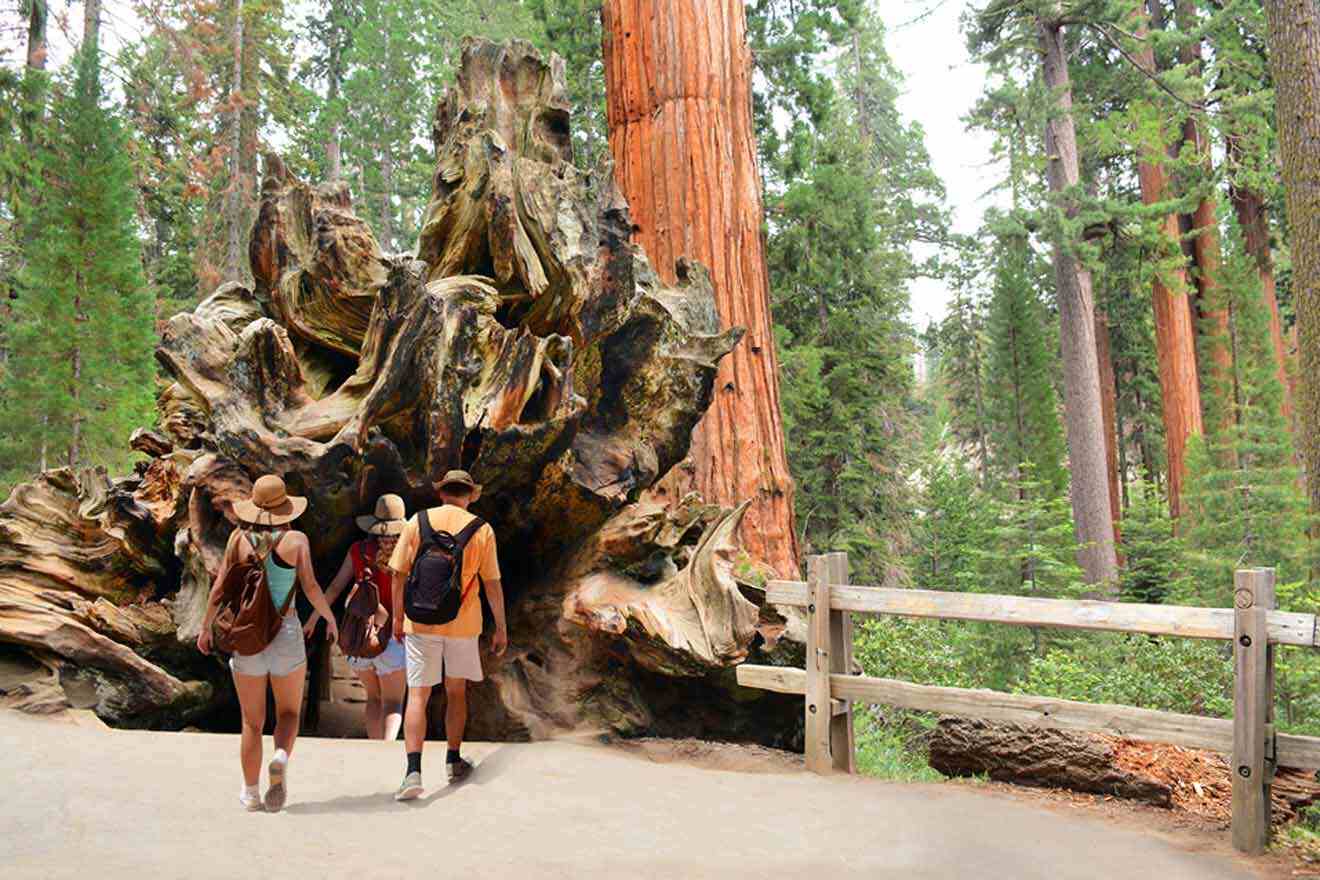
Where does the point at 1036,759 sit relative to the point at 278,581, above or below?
below

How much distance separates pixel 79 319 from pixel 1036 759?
1701cm

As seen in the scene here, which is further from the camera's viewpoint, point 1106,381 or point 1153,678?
point 1106,381

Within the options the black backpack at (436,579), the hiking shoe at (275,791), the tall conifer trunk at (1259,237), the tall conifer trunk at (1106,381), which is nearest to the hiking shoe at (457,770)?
the black backpack at (436,579)

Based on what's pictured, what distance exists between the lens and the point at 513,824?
16.9 feet

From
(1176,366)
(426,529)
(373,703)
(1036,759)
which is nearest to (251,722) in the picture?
(426,529)

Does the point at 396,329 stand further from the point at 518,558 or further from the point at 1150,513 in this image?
the point at 1150,513

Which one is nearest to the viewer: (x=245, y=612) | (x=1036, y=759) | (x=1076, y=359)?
(x=245, y=612)

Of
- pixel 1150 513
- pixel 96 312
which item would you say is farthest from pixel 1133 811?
pixel 96 312

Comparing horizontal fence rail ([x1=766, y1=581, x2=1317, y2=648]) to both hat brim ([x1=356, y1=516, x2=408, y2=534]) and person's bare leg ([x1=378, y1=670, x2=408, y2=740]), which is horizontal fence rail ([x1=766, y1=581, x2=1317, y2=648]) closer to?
hat brim ([x1=356, y1=516, x2=408, y2=534])

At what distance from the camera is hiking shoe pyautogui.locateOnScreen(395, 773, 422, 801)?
5391 millimetres

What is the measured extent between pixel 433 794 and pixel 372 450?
253 cm

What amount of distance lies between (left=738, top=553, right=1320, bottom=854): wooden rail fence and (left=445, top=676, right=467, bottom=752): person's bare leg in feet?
6.85

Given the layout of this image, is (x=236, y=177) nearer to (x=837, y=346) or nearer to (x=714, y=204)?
(x=837, y=346)

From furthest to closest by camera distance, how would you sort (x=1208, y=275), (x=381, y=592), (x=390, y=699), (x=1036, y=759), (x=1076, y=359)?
(x=1208, y=275) < (x=1076, y=359) < (x=390, y=699) < (x=381, y=592) < (x=1036, y=759)
